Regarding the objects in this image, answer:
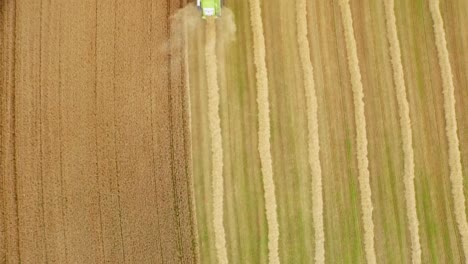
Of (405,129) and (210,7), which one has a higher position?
(210,7)

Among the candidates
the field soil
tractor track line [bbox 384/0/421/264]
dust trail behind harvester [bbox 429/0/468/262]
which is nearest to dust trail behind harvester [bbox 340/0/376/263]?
tractor track line [bbox 384/0/421/264]

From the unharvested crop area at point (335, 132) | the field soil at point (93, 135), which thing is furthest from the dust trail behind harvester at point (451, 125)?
the field soil at point (93, 135)

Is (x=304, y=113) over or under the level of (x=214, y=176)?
over

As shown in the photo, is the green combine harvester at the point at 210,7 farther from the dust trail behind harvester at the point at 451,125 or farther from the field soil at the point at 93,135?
the dust trail behind harvester at the point at 451,125

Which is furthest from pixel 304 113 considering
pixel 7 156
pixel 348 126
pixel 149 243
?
pixel 7 156

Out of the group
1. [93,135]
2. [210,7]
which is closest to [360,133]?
[210,7]

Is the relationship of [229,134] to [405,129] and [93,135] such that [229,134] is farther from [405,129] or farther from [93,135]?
[405,129]

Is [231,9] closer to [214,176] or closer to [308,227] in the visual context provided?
[214,176]

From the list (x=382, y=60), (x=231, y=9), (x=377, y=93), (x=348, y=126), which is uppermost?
(x=231, y=9)
